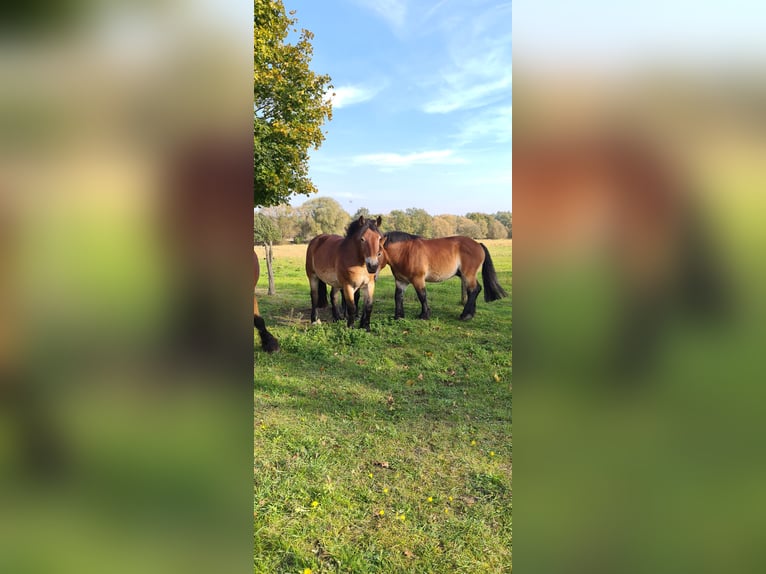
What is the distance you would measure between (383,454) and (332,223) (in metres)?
15.9

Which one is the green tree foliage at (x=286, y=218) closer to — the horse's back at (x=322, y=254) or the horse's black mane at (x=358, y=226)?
the horse's back at (x=322, y=254)

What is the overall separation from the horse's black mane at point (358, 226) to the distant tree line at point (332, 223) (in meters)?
4.04

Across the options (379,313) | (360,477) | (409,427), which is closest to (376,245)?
(379,313)

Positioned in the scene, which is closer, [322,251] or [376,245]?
[376,245]

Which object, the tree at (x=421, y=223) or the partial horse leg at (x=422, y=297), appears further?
the tree at (x=421, y=223)

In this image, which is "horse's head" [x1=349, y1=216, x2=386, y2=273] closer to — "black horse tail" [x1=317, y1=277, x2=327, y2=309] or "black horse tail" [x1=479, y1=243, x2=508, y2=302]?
"black horse tail" [x1=317, y1=277, x2=327, y2=309]

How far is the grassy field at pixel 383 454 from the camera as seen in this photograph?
2.73 metres

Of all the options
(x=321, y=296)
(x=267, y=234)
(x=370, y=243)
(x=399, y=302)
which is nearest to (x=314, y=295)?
(x=321, y=296)

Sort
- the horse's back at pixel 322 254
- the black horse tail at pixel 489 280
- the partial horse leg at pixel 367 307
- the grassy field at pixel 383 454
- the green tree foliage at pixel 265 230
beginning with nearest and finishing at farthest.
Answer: the grassy field at pixel 383 454 → the partial horse leg at pixel 367 307 → the horse's back at pixel 322 254 → the black horse tail at pixel 489 280 → the green tree foliage at pixel 265 230
